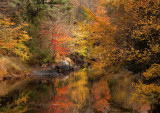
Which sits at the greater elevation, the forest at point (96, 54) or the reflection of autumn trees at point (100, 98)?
the forest at point (96, 54)

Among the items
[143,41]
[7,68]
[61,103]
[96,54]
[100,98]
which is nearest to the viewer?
[143,41]

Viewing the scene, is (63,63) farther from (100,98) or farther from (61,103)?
(61,103)

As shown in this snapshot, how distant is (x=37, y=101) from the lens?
10.9m

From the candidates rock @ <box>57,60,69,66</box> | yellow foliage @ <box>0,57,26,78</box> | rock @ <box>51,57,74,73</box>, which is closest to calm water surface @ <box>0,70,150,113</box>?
yellow foliage @ <box>0,57,26,78</box>

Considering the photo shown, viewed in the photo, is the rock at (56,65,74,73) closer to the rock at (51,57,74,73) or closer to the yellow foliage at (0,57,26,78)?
the rock at (51,57,74,73)

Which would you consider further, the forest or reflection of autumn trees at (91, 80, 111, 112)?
reflection of autumn trees at (91, 80, 111, 112)

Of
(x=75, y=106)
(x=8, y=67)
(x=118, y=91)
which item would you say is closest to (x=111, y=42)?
(x=118, y=91)

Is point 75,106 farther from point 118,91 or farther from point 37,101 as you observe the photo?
point 118,91

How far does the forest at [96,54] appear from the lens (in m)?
9.11

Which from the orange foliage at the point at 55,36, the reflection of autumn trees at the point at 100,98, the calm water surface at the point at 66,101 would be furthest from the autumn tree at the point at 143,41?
the orange foliage at the point at 55,36

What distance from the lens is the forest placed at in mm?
9109

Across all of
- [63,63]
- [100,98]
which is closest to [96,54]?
[100,98]

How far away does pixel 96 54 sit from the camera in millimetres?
14461

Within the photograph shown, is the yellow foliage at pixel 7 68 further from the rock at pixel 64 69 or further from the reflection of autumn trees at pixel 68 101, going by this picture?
the reflection of autumn trees at pixel 68 101
